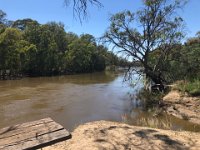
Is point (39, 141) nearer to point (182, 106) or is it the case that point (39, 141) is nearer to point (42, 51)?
point (182, 106)

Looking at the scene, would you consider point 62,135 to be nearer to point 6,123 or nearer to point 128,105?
point 6,123

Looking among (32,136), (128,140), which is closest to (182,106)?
(128,140)

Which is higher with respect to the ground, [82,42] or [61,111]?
[82,42]

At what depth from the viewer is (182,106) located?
12586mm

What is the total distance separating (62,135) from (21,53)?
3805cm

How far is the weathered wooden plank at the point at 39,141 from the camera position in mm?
3462

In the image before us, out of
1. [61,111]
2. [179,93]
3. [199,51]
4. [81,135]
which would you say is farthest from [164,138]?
[199,51]

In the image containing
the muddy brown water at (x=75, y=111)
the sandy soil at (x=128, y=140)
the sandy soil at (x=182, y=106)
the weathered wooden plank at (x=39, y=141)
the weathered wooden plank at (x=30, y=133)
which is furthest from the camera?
the muddy brown water at (x=75, y=111)

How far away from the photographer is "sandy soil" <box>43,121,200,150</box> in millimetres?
6215

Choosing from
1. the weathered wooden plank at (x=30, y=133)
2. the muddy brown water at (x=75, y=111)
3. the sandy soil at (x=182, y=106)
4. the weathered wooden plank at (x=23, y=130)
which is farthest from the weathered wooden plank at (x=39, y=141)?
the sandy soil at (x=182, y=106)

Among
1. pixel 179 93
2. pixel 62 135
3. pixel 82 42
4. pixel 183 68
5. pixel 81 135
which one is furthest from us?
pixel 82 42

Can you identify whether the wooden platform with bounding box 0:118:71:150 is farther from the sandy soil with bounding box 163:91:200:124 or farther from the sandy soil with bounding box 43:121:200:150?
the sandy soil with bounding box 163:91:200:124

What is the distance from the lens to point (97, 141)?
6.60 m

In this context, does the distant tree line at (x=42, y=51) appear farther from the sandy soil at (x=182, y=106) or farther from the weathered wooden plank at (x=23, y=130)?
the weathered wooden plank at (x=23, y=130)
